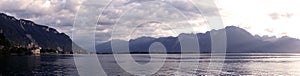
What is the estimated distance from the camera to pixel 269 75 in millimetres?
122500

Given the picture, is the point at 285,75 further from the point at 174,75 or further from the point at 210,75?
the point at 174,75

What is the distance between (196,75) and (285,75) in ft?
97.2

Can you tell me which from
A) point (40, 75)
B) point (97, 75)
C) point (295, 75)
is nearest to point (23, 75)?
point (40, 75)

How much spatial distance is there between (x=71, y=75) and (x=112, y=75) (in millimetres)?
11479

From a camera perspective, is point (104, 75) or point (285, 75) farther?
point (285, 75)

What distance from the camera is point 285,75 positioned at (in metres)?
124

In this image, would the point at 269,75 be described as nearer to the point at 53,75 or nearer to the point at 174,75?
the point at 174,75

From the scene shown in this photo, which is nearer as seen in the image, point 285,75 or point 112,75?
point 112,75

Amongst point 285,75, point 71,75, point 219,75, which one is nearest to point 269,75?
point 285,75

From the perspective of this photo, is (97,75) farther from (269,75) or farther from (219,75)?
(269,75)

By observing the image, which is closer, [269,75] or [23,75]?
[23,75]

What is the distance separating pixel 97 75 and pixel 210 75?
32263 mm

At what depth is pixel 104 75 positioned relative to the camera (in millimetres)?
113875

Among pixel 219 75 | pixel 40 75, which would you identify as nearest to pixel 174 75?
pixel 219 75
